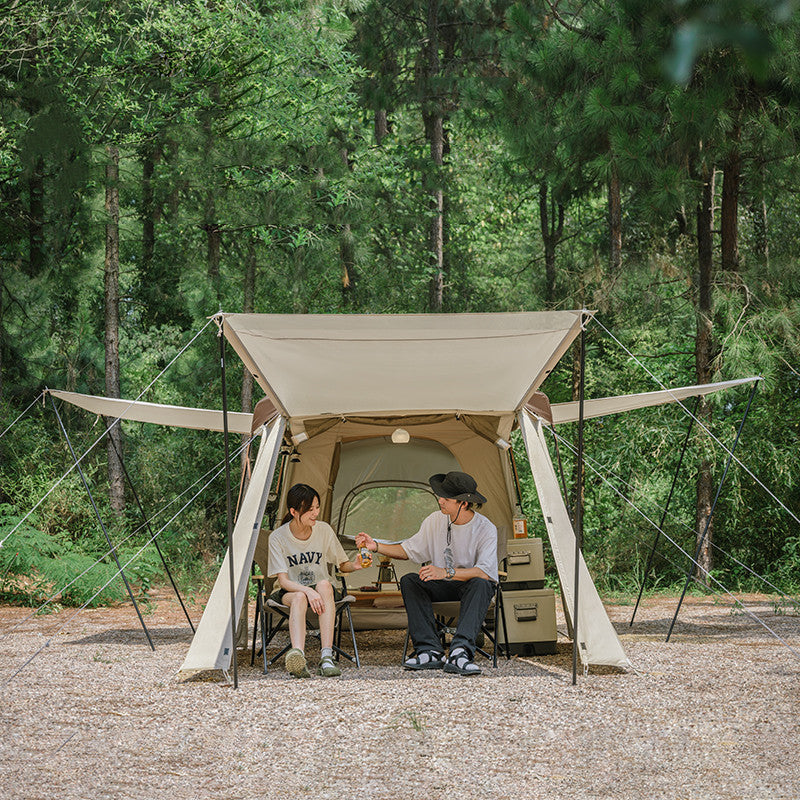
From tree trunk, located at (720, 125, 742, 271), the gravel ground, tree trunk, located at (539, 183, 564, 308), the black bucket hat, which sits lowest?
the gravel ground

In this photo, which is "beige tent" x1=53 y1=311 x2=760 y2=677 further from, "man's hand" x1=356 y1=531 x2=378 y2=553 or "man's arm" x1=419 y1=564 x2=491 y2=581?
"man's hand" x1=356 y1=531 x2=378 y2=553

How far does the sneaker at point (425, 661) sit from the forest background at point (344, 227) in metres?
3.66

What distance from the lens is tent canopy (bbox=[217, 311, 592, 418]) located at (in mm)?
4375

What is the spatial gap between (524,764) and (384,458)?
3862 millimetres

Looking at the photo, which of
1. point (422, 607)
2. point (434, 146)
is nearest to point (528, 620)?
point (422, 607)

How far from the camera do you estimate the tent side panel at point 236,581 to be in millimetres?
4496

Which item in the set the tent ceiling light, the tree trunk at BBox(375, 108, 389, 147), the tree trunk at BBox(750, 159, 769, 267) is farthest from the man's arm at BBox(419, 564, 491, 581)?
the tree trunk at BBox(375, 108, 389, 147)

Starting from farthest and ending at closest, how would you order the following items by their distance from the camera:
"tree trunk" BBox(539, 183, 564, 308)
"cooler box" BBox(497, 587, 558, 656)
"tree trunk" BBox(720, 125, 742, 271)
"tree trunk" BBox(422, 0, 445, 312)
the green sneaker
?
"tree trunk" BBox(539, 183, 564, 308) < "tree trunk" BBox(422, 0, 445, 312) < "tree trunk" BBox(720, 125, 742, 271) < "cooler box" BBox(497, 587, 558, 656) < the green sneaker

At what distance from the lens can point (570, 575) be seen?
4898mm

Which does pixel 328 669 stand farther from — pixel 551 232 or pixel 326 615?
pixel 551 232

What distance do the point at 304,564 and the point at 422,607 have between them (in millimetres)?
625

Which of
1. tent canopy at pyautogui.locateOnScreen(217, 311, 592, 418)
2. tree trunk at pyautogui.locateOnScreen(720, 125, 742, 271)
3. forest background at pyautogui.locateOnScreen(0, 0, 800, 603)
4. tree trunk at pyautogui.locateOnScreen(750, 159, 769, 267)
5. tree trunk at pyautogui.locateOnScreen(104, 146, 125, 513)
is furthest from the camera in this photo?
tree trunk at pyautogui.locateOnScreen(104, 146, 125, 513)

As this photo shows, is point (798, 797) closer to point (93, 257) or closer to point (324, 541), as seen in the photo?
point (324, 541)

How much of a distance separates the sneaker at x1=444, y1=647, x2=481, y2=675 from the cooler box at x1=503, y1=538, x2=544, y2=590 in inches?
27.9
